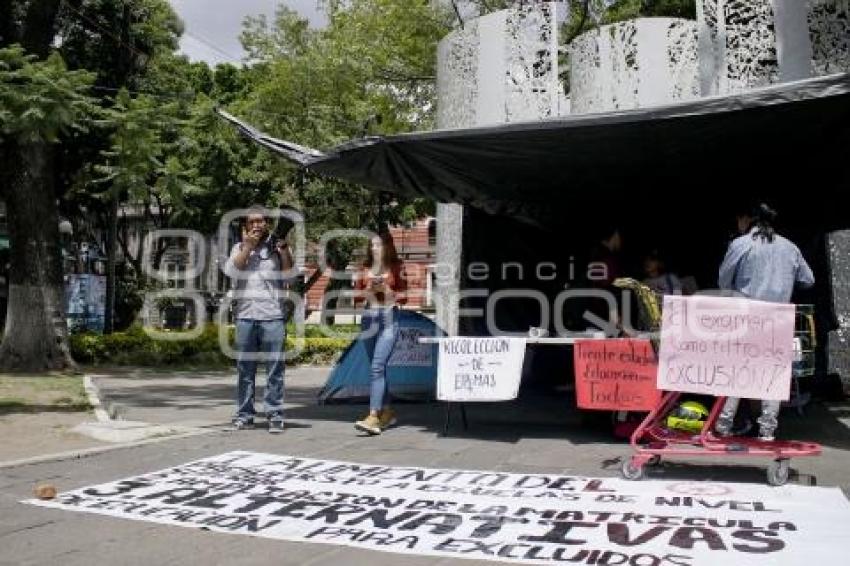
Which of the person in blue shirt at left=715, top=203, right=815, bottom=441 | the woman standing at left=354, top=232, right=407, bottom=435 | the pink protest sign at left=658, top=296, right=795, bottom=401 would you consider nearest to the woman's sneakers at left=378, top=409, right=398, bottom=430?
the woman standing at left=354, top=232, right=407, bottom=435

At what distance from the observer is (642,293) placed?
22.7ft

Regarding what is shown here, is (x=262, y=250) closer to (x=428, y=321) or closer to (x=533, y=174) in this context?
(x=428, y=321)

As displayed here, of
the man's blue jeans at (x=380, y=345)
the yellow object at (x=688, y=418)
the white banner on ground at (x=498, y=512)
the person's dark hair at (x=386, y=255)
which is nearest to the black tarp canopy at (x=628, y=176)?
the person's dark hair at (x=386, y=255)

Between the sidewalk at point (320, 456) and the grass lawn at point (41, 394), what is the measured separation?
2.38ft

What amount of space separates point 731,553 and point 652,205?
27.2 feet

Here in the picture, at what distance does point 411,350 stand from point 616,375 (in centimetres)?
352

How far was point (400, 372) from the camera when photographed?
35.3 feet

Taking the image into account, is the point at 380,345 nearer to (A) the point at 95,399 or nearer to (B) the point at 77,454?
(B) the point at 77,454

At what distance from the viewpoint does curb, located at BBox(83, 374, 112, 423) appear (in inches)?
403

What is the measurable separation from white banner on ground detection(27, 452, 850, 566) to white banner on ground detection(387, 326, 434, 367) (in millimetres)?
3660

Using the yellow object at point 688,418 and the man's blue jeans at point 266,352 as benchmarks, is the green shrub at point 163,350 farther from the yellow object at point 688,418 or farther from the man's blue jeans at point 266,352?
the yellow object at point 688,418

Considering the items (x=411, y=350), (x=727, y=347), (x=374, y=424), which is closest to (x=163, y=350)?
(x=411, y=350)

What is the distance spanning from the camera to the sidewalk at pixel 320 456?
468cm

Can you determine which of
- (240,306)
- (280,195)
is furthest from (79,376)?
(240,306)
